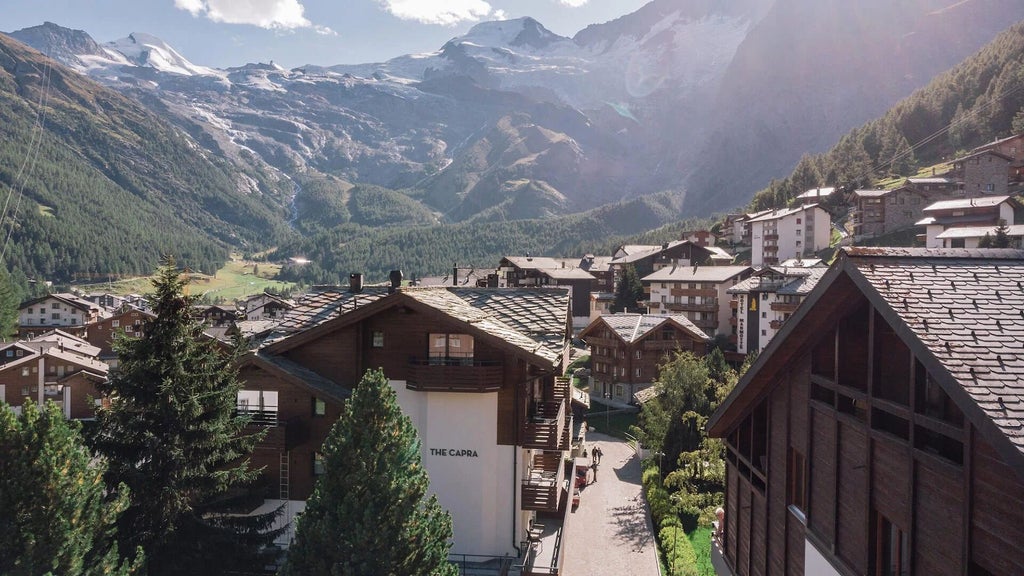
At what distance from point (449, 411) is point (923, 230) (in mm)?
94037

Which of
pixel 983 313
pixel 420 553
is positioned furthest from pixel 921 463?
pixel 420 553

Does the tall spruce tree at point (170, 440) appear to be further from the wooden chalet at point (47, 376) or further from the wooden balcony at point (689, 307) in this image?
the wooden balcony at point (689, 307)

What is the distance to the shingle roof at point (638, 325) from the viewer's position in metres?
73.0

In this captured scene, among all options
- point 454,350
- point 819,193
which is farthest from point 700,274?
point 454,350

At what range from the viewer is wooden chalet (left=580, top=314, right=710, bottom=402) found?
73188 millimetres

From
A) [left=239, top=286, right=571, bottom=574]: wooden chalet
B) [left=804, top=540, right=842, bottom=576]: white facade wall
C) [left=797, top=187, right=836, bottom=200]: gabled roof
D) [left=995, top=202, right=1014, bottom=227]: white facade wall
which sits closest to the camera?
[left=804, top=540, right=842, bottom=576]: white facade wall

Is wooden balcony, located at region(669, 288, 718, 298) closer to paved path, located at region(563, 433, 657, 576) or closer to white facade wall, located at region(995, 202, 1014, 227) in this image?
white facade wall, located at region(995, 202, 1014, 227)

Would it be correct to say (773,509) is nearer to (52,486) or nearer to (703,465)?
(52,486)

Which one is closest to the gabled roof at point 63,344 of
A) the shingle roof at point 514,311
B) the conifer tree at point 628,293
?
the shingle roof at point 514,311

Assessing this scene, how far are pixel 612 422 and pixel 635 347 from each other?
8849 millimetres

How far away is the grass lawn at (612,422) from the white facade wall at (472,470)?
4127cm

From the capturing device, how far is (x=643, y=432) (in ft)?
162

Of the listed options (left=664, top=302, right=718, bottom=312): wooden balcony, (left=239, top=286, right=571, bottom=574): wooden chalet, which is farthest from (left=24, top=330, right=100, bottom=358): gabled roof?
(left=664, top=302, right=718, bottom=312): wooden balcony

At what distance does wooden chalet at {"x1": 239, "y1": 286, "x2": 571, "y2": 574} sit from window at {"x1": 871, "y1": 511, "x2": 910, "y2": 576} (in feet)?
45.0
